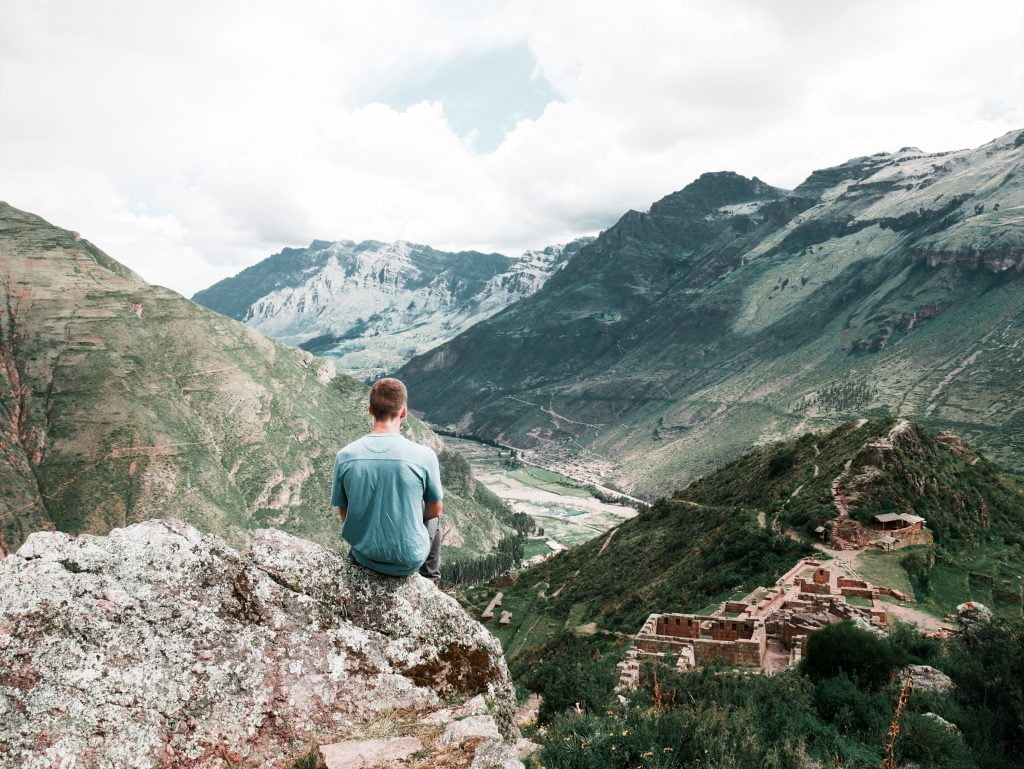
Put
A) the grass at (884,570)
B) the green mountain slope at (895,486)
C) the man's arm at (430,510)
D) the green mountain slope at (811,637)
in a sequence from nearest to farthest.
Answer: the man's arm at (430,510), the green mountain slope at (811,637), the grass at (884,570), the green mountain slope at (895,486)

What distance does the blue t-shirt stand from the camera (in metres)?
7.34

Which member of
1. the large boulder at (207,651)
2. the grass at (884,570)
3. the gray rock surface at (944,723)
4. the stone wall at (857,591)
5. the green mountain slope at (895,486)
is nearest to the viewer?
the large boulder at (207,651)

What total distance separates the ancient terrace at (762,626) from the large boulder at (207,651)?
14357 mm

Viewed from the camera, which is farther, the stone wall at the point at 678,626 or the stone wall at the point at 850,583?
the stone wall at the point at 850,583

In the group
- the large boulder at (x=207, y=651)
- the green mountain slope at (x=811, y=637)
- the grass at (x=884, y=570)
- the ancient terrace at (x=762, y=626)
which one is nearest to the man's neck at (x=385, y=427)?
the large boulder at (x=207, y=651)

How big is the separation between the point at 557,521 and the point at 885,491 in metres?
142

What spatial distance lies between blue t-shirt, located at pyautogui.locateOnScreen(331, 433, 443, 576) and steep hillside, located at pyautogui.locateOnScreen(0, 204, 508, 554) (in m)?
106

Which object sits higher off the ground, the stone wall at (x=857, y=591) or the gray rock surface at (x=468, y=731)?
the gray rock surface at (x=468, y=731)

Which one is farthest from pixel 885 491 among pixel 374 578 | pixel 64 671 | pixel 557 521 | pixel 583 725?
pixel 557 521

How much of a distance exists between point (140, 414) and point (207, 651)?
421 ft

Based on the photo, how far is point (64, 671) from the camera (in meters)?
5.68

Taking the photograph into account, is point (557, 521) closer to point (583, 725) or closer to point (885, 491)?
point (885, 491)

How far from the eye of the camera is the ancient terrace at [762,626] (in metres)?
22.8

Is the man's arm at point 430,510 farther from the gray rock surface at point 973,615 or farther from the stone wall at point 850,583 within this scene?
the stone wall at point 850,583
